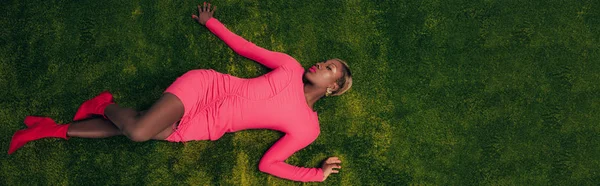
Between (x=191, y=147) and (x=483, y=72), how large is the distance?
2.81 metres

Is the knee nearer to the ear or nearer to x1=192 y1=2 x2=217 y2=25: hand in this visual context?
x1=192 y1=2 x2=217 y2=25: hand

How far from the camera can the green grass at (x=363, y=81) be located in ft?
12.8

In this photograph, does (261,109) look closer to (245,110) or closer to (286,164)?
(245,110)

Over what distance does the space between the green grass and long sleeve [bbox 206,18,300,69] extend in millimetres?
262

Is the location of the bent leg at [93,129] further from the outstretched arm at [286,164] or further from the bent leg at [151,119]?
the outstretched arm at [286,164]

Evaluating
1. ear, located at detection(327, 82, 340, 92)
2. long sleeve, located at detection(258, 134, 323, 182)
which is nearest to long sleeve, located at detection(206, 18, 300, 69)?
ear, located at detection(327, 82, 340, 92)

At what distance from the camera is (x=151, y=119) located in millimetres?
3268

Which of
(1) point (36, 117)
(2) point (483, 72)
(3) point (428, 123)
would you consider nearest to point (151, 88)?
(1) point (36, 117)

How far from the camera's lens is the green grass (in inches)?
154

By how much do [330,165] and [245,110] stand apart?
0.95 metres

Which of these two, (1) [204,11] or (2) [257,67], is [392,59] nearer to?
(2) [257,67]

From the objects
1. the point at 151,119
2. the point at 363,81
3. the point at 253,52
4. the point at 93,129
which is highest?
the point at 253,52

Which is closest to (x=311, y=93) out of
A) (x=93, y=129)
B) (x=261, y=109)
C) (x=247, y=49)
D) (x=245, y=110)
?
(x=261, y=109)

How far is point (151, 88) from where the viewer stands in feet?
13.2
